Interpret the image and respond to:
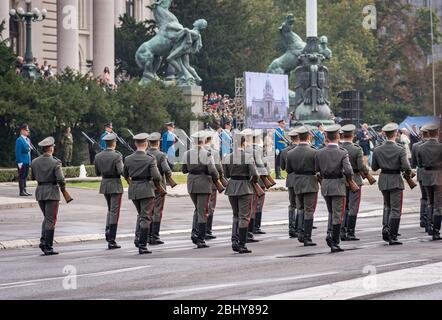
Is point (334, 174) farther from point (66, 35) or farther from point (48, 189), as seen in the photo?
point (66, 35)

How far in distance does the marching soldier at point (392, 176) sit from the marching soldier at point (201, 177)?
2.59 m

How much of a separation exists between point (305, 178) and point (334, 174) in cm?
97

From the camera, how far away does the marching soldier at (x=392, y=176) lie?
20.5 m

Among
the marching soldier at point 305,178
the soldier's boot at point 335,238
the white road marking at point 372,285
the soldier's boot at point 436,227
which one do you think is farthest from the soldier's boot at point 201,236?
the white road marking at point 372,285

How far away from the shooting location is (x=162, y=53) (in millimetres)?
54750

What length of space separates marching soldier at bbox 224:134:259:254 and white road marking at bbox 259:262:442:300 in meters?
4.29

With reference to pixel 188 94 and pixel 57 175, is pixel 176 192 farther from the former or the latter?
pixel 188 94

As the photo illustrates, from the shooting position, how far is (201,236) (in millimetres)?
20984

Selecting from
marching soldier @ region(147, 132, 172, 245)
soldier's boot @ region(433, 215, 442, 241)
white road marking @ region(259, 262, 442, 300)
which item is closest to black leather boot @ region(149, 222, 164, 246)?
marching soldier @ region(147, 132, 172, 245)

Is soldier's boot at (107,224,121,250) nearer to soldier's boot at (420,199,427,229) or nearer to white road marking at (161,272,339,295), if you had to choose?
soldier's boot at (420,199,427,229)

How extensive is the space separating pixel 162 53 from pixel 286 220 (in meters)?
27.8

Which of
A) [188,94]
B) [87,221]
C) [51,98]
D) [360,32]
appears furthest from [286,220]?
[360,32]

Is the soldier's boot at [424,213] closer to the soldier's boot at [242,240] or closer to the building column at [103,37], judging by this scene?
the soldier's boot at [242,240]

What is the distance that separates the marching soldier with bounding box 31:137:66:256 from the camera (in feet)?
67.0
